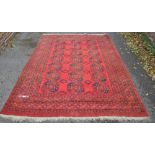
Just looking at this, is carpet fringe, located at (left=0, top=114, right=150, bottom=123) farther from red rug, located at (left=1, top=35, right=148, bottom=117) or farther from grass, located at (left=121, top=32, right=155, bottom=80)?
grass, located at (left=121, top=32, right=155, bottom=80)

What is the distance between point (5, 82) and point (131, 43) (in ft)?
15.6

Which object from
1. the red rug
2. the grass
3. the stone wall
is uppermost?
the stone wall

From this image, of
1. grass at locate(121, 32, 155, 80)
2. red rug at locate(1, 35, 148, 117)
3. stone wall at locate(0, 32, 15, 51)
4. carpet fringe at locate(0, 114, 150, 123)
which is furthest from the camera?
stone wall at locate(0, 32, 15, 51)

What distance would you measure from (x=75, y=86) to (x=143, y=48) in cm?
344

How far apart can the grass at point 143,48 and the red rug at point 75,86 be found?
626 mm

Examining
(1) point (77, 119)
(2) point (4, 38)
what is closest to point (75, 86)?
(1) point (77, 119)

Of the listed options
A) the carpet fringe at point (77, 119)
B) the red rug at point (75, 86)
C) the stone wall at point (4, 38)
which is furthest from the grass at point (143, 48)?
the stone wall at point (4, 38)

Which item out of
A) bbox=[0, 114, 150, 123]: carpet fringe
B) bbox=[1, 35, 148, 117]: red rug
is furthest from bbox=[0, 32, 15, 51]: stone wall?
bbox=[0, 114, 150, 123]: carpet fringe

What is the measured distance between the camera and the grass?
7.49 metres

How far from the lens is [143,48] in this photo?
8.84m

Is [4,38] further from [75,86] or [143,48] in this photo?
[143,48]

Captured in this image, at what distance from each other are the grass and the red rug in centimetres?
63

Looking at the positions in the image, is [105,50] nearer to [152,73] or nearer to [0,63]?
[152,73]

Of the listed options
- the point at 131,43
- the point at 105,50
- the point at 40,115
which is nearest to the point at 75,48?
the point at 105,50
